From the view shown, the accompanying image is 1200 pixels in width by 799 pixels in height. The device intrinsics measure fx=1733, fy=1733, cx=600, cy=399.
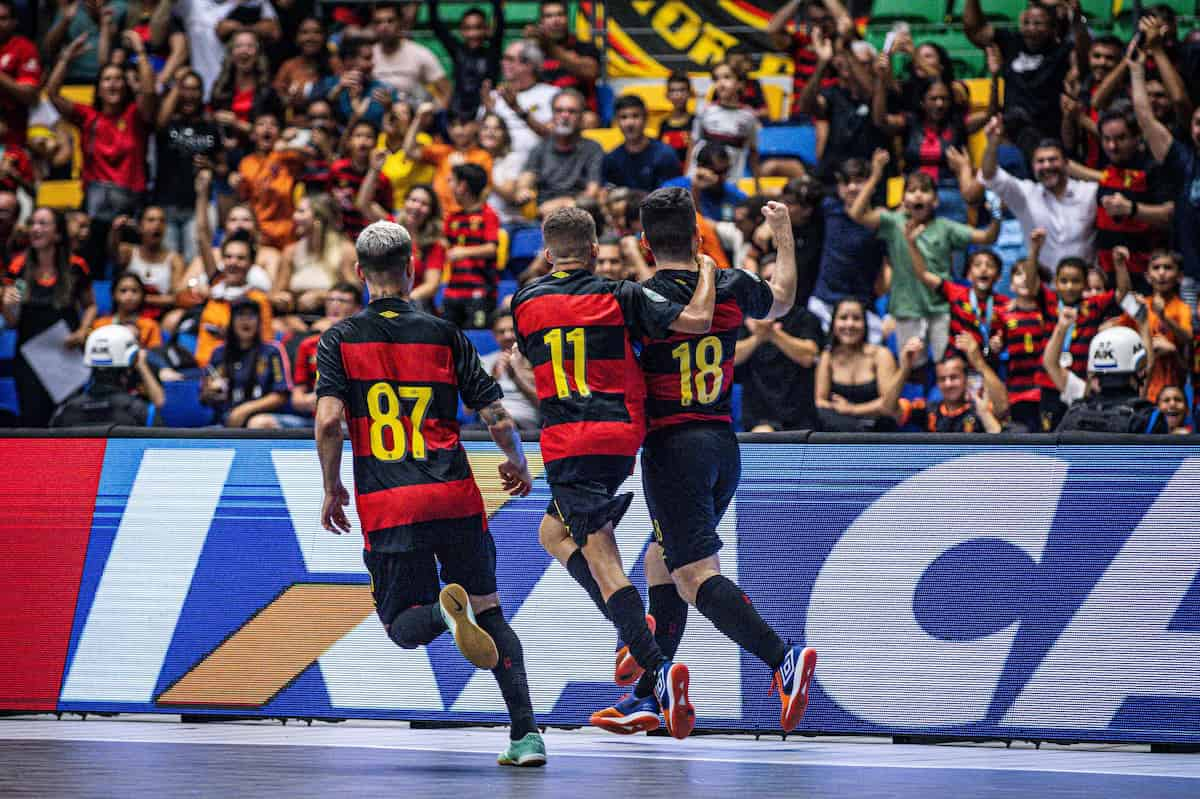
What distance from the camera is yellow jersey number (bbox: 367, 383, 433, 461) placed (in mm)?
7230

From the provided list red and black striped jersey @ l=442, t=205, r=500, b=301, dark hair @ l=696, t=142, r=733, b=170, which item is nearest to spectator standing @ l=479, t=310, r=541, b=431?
red and black striped jersey @ l=442, t=205, r=500, b=301

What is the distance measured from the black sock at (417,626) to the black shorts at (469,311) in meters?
6.84

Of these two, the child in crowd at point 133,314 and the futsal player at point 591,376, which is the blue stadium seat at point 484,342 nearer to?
the child in crowd at point 133,314

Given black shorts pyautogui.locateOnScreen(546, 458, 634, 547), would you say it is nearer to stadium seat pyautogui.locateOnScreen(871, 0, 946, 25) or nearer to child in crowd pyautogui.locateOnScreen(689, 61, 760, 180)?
child in crowd pyautogui.locateOnScreen(689, 61, 760, 180)

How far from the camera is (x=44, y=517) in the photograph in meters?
9.54

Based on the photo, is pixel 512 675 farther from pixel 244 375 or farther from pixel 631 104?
pixel 631 104

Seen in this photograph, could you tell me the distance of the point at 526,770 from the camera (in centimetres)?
696

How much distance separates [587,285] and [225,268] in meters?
7.82

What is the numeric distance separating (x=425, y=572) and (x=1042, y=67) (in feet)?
31.3

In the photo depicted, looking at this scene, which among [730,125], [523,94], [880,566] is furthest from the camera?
[523,94]

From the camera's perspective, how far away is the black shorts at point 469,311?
1395 cm

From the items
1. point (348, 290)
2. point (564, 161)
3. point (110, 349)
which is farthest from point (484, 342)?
point (110, 349)

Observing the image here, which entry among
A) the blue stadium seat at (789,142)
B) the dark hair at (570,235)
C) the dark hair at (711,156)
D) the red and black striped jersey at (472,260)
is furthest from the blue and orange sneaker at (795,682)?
the blue stadium seat at (789,142)

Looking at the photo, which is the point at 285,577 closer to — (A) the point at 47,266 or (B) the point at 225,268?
(B) the point at 225,268
